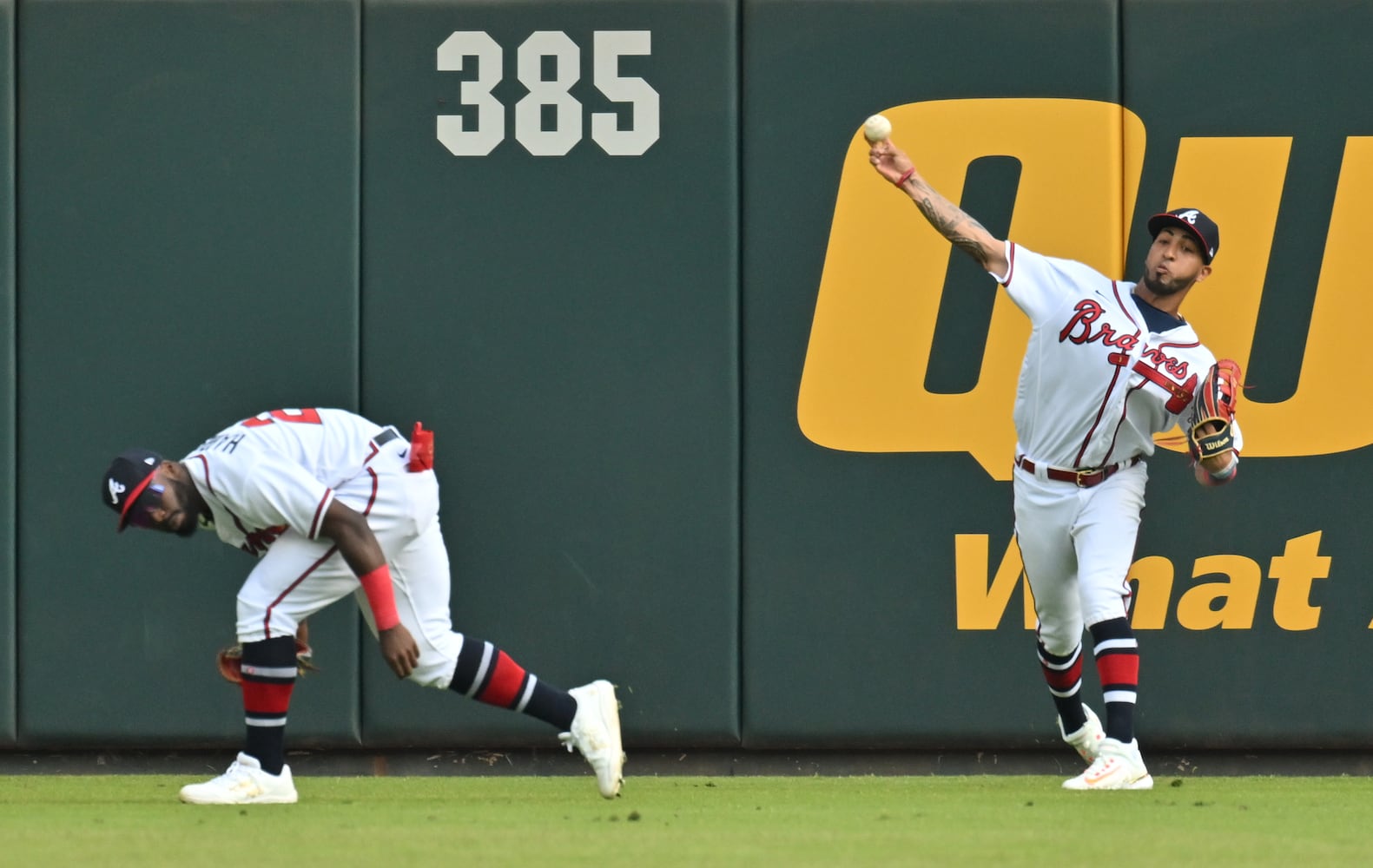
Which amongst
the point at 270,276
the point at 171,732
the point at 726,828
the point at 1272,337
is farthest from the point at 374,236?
the point at 1272,337

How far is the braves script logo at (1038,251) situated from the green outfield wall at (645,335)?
0.02 m

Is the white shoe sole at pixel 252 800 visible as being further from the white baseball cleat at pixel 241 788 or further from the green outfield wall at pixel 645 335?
the green outfield wall at pixel 645 335

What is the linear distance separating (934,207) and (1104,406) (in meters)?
0.78

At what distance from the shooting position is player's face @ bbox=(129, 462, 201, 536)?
458 centimetres

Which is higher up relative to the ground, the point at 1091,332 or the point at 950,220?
the point at 950,220

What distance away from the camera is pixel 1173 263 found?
521 centimetres

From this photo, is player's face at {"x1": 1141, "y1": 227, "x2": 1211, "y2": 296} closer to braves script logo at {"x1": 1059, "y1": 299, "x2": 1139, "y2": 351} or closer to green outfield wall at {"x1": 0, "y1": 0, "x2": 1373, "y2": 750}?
braves script logo at {"x1": 1059, "y1": 299, "x2": 1139, "y2": 351}

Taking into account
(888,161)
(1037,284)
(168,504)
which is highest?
(888,161)

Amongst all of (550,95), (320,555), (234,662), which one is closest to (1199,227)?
(550,95)

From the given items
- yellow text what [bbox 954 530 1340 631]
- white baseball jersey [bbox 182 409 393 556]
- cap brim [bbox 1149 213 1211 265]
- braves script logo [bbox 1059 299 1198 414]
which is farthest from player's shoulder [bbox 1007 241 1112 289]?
white baseball jersey [bbox 182 409 393 556]

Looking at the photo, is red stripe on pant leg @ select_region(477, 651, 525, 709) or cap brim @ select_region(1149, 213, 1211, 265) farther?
cap brim @ select_region(1149, 213, 1211, 265)

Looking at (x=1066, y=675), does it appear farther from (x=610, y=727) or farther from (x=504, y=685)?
(x=504, y=685)

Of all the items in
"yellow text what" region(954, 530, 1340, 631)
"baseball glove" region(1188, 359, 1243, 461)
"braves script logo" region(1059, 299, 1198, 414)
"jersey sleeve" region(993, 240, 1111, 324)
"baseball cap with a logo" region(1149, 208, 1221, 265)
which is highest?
"baseball cap with a logo" region(1149, 208, 1221, 265)

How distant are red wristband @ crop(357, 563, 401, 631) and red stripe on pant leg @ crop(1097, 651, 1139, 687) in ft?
6.77
